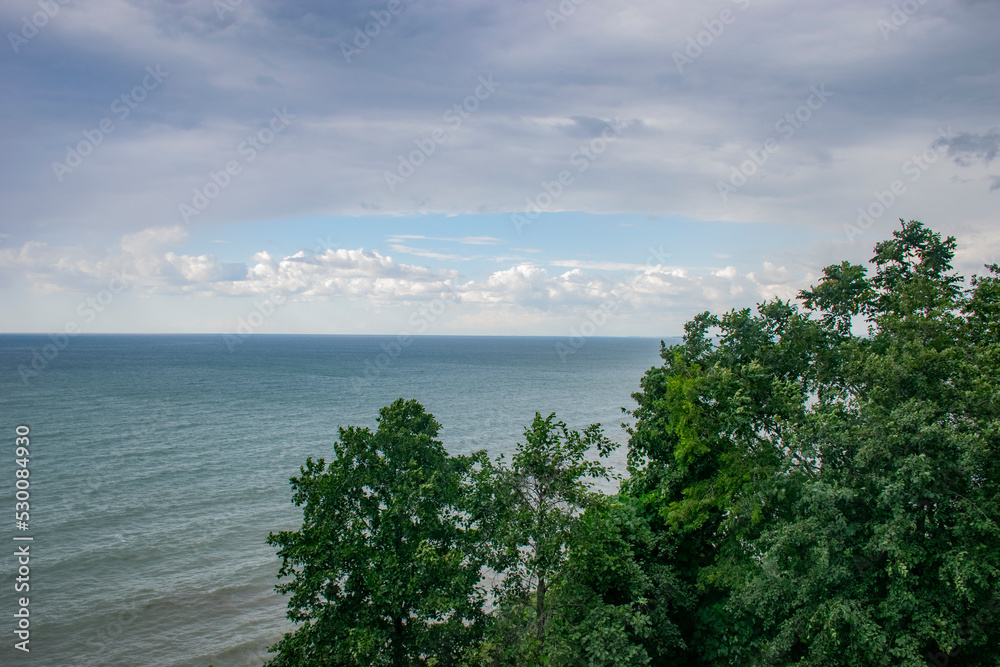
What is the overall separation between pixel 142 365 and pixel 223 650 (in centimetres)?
14818

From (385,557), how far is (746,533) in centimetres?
1052

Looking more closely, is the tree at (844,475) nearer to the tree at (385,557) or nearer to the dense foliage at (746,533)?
the dense foliage at (746,533)

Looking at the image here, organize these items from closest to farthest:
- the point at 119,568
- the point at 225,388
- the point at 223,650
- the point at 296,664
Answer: the point at 296,664, the point at 223,650, the point at 119,568, the point at 225,388

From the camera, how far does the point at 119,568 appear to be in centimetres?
2847

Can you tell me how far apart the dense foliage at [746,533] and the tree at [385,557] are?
0.06 meters

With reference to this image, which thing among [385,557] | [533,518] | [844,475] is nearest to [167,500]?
[385,557]

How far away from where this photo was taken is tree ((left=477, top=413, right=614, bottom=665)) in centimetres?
1429

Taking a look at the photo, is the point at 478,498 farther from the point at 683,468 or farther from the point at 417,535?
the point at 683,468

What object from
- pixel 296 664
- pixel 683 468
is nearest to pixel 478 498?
pixel 296 664

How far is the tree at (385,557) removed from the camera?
48.5 ft

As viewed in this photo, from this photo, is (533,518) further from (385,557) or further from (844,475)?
(844,475)

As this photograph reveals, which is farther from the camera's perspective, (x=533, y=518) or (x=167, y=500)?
(x=167, y=500)

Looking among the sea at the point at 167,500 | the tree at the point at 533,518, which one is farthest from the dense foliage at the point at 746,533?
the sea at the point at 167,500

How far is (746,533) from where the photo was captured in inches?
684
